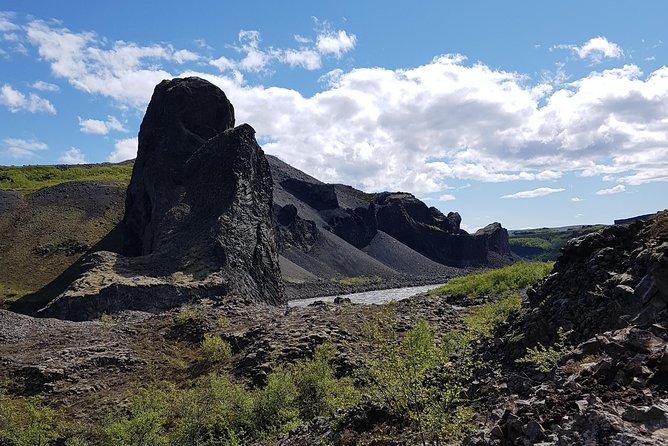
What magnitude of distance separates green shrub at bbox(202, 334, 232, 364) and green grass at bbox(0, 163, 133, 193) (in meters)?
122

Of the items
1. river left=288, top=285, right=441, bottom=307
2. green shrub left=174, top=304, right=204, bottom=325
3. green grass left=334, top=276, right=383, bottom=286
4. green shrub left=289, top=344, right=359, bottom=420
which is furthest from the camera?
green grass left=334, top=276, right=383, bottom=286

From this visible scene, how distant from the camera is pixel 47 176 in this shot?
158m

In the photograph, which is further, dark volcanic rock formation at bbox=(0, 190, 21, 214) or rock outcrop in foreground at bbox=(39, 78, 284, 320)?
dark volcanic rock formation at bbox=(0, 190, 21, 214)

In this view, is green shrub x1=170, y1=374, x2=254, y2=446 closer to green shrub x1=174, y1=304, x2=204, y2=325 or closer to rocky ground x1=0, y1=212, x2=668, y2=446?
rocky ground x1=0, y1=212, x2=668, y2=446

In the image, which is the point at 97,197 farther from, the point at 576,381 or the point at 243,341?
the point at 576,381

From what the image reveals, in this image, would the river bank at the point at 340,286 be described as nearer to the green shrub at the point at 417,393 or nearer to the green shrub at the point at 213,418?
the green shrub at the point at 213,418

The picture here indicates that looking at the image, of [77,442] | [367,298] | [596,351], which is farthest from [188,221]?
[596,351]

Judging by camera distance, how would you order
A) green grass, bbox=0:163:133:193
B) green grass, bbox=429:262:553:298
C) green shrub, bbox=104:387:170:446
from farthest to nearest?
green grass, bbox=0:163:133:193, green grass, bbox=429:262:553:298, green shrub, bbox=104:387:170:446

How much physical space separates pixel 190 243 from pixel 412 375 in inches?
2571

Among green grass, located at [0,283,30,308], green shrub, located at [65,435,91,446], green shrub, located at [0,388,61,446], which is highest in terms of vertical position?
green grass, located at [0,283,30,308]

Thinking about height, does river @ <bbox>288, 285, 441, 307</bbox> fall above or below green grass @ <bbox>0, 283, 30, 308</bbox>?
below

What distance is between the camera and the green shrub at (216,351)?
27.4 metres

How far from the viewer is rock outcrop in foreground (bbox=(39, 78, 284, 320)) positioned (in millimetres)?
60344

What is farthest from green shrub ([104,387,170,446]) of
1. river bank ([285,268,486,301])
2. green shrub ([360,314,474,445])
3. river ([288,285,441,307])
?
river bank ([285,268,486,301])
